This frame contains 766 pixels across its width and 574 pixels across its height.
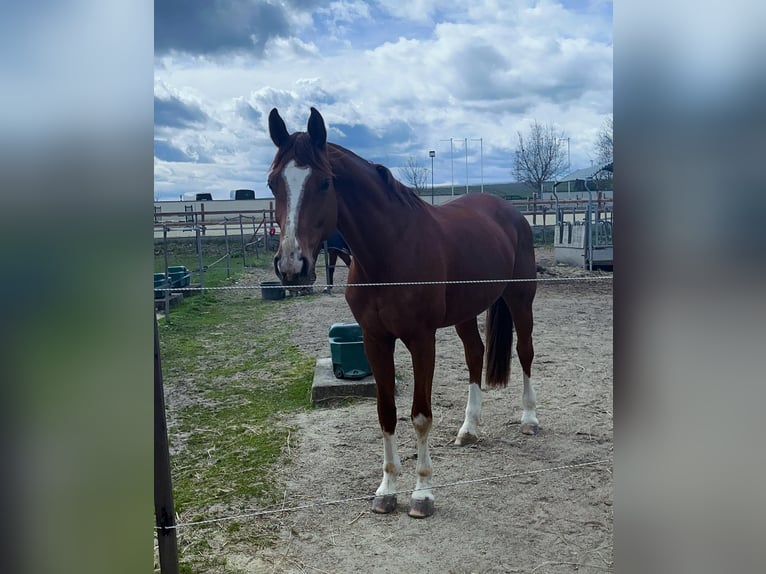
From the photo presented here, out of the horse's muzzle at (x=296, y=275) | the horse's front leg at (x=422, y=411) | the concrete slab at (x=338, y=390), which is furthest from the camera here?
the concrete slab at (x=338, y=390)

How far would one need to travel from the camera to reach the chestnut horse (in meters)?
2.15

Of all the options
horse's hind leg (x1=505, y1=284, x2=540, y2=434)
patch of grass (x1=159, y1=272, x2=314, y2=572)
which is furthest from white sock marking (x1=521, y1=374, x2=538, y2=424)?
patch of grass (x1=159, y1=272, x2=314, y2=572)

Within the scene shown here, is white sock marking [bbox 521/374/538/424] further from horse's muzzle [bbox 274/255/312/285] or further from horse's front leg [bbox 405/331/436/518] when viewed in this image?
horse's muzzle [bbox 274/255/312/285]

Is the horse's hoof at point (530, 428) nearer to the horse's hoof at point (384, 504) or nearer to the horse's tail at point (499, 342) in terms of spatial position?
the horse's tail at point (499, 342)

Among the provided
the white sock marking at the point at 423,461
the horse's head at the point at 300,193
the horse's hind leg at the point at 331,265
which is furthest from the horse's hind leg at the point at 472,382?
the horse's head at the point at 300,193

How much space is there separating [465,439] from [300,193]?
2111 millimetres

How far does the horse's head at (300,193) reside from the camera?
2.03 m

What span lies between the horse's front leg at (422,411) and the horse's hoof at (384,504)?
4.2 inches

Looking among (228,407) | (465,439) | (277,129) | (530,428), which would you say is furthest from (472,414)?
(277,129)

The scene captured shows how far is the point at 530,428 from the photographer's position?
363cm

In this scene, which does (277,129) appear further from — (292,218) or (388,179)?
(388,179)
